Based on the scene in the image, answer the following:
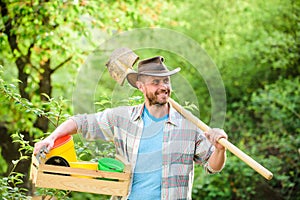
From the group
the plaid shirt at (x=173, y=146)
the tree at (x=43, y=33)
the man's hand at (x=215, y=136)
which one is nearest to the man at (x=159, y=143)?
the plaid shirt at (x=173, y=146)

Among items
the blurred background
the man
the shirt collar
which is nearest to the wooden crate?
the man

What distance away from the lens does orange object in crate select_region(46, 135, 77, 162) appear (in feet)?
10.0

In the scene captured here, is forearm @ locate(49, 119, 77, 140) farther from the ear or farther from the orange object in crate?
the ear

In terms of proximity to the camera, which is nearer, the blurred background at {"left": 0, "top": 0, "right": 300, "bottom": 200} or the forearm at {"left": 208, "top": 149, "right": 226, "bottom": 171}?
the forearm at {"left": 208, "top": 149, "right": 226, "bottom": 171}

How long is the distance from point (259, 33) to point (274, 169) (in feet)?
9.06

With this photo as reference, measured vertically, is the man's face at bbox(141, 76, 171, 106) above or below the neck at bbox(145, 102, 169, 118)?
above

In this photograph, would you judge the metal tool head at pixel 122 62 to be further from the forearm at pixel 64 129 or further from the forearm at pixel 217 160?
the forearm at pixel 217 160

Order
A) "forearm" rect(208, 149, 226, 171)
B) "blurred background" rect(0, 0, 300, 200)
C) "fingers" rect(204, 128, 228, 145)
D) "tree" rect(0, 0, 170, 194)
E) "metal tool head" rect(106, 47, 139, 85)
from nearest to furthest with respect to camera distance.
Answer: "fingers" rect(204, 128, 228, 145) → "forearm" rect(208, 149, 226, 171) → "metal tool head" rect(106, 47, 139, 85) → "tree" rect(0, 0, 170, 194) → "blurred background" rect(0, 0, 300, 200)

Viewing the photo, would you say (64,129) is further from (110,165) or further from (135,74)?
(135,74)

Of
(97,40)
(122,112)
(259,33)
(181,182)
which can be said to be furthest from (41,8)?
(259,33)

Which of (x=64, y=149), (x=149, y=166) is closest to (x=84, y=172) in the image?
(x=64, y=149)

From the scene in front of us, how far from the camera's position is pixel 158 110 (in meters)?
3.10

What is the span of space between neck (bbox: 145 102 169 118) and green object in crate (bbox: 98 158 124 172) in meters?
0.33

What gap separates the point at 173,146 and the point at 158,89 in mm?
321
